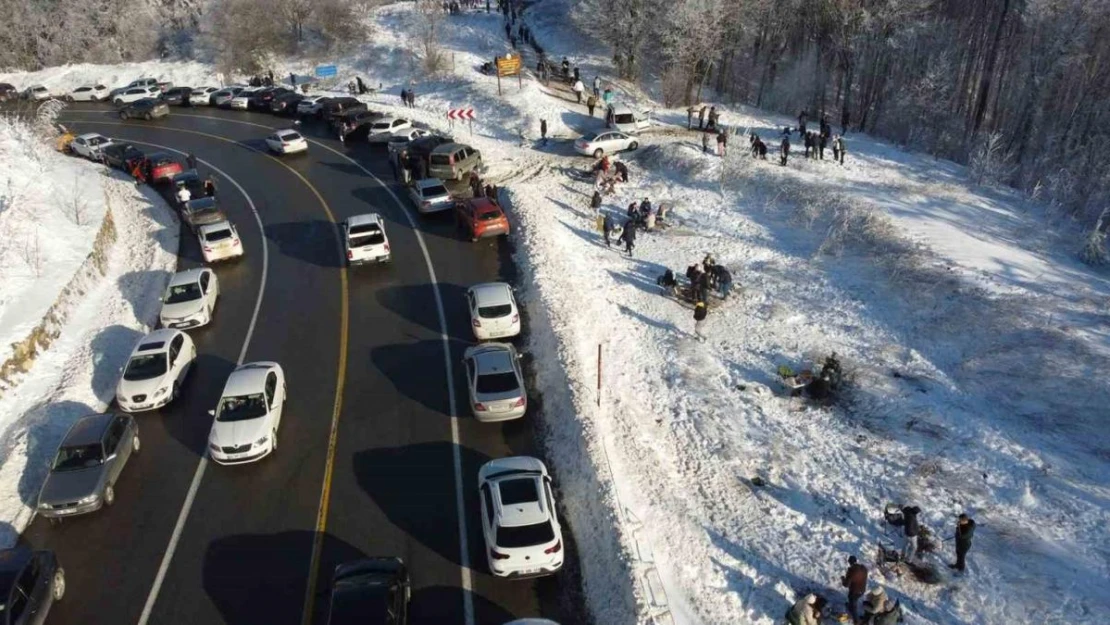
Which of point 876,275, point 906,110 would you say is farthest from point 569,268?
point 906,110

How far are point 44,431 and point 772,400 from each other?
→ 19667 mm

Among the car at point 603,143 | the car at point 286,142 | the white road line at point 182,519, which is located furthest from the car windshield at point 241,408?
the car at point 286,142

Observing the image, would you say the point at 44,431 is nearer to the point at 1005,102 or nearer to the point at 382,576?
the point at 382,576

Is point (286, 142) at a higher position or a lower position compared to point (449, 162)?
lower

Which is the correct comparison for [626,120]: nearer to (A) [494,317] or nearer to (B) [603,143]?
(B) [603,143]

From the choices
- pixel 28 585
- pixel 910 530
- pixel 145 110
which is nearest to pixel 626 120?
pixel 910 530

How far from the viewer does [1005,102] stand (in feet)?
152

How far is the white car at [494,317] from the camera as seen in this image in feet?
68.9

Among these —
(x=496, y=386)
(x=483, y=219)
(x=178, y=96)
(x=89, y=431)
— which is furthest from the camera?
(x=178, y=96)

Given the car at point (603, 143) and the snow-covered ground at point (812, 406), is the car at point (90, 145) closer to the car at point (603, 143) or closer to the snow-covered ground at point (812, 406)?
the snow-covered ground at point (812, 406)

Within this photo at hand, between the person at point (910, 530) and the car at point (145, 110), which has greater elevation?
the car at point (145, 110)

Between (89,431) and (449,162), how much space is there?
20.5 meters

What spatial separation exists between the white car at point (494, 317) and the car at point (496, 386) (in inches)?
90.8

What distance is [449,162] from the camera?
109ft
